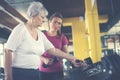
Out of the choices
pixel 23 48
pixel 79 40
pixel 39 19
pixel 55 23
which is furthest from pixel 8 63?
pixel 79 40

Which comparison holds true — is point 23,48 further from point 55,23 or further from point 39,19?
point 55,23

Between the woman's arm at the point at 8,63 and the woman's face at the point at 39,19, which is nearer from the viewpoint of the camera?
the woman's arm at the point at 8,63

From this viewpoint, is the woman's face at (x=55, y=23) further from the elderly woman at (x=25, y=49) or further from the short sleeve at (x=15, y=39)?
the short sleeve at (x=15, y=39)

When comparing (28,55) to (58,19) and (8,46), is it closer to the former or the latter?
(8,46)

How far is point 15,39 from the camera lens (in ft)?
Result: 6.31

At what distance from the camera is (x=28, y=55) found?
2014 millimetres

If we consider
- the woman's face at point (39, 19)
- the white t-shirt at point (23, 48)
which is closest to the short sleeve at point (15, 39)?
the white t-shirt at point (23, 48)

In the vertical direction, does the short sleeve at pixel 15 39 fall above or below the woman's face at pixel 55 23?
below

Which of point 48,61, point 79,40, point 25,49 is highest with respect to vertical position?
point 79,40

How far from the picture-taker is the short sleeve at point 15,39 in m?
1.90

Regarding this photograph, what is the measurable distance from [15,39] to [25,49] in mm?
128

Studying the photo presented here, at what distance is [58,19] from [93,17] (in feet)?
18.0

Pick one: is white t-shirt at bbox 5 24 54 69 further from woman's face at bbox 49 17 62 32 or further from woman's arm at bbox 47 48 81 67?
woman's face at bbox 49 17 62 32

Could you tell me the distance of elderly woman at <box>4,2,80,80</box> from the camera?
191cm
